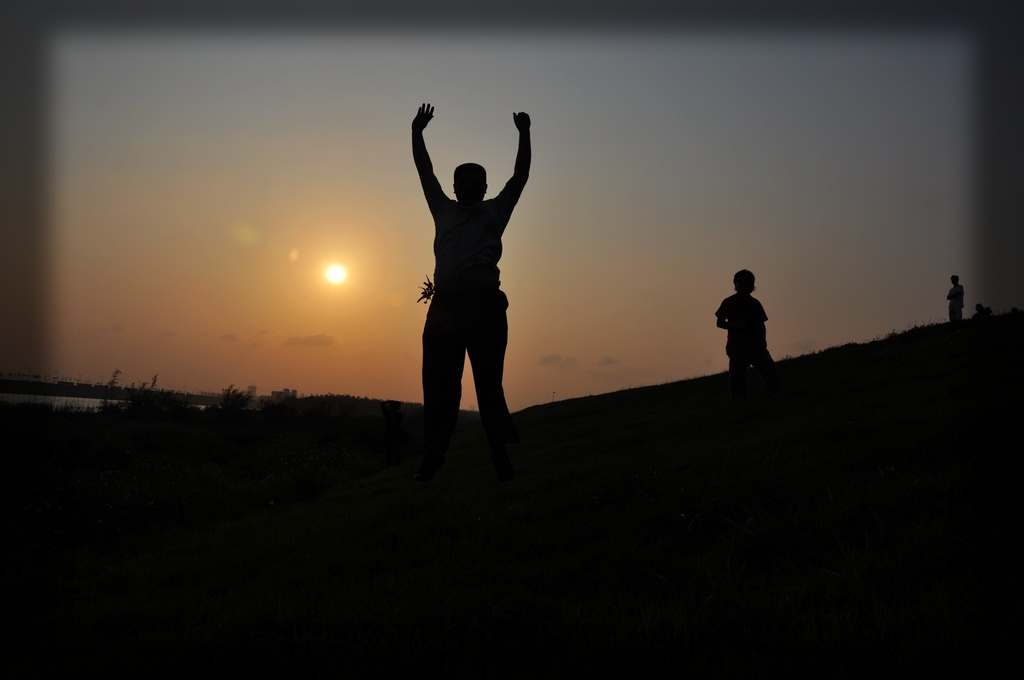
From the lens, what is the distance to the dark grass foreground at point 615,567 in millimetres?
4105

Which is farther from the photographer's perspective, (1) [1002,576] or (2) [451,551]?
(2) [451,551]

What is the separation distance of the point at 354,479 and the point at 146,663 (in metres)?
14.3

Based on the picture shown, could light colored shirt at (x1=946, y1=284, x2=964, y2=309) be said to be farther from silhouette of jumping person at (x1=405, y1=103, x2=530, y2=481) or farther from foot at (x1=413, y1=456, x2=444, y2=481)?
foot at (x1=413, y1=456, x2=444, y2=481)

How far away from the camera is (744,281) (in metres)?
12.6

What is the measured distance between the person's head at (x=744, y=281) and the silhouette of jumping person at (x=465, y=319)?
9530 millimetres

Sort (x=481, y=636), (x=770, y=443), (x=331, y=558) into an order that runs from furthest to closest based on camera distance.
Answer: (x=770, y=443) → (x=331, y=558) → (x=481, y=636)

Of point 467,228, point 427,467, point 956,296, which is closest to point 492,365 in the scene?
point 427,467

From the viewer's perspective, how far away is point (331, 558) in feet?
24.6

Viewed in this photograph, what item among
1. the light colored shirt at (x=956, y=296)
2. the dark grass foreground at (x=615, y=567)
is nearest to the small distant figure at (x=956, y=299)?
the light colored shirt at (x=956, y=296)

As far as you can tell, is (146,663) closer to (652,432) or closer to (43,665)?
(43,665)

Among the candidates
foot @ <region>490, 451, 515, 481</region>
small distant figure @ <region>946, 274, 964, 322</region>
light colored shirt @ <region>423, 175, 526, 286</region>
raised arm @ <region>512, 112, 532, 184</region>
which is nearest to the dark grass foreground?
foot @ <region>490, 451, 515, 481</region>

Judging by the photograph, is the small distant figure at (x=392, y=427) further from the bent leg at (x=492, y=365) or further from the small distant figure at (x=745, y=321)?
the bent leg at (x=492, y=365)

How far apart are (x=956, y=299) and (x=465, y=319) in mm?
30147

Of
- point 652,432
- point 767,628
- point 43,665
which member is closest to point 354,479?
point 652,432
